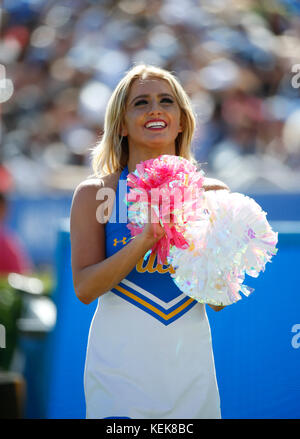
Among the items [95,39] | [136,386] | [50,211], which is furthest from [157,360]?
[95,39]

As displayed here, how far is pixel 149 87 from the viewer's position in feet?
6.36

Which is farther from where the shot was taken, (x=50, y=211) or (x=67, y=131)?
(x=67, y=131)

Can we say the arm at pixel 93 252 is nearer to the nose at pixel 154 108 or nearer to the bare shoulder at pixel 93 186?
the bare shoulder at pixel 93 186

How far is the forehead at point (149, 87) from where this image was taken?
6.36 feet

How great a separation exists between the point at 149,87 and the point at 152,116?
0.35ft

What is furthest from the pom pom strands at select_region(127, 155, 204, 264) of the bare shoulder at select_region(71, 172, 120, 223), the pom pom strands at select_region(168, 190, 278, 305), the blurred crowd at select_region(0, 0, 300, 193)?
the blurred crowd at select_region(0, 0, 300, 193)

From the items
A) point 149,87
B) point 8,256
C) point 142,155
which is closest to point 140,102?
point 149,87

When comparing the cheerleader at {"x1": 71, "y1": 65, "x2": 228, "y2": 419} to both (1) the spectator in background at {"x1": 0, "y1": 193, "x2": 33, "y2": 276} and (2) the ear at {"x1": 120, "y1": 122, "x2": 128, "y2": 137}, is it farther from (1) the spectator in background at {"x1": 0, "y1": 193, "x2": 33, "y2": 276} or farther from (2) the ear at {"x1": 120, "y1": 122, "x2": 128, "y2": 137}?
(1) the spectator in background at {"x1": 0, "y1": 193, "x2": 33, "y2": 276}

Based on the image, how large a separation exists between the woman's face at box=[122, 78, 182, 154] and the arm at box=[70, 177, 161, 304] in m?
0.20

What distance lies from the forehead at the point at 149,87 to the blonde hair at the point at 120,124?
1 centimetres

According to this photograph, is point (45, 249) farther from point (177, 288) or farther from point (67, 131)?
point (177, 288)
